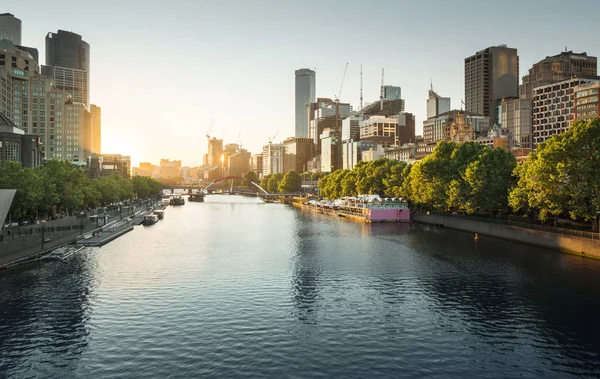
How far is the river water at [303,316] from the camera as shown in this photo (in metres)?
31.3

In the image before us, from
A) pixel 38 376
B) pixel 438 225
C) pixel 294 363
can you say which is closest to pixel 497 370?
pixel 294 363

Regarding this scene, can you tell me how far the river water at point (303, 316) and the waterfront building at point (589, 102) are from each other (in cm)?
14900

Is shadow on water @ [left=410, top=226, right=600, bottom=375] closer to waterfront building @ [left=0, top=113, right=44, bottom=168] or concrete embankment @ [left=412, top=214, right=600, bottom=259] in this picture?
concrete embankment @ [left=412, top=214, right=600, bottom=259]

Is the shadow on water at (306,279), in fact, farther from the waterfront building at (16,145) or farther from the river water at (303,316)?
the waterfront building at (16,145)

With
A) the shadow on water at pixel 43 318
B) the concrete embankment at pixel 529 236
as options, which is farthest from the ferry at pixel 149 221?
the concrete embankment at pixel 529 236

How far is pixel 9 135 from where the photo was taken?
13750 cm

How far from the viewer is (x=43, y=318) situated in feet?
132

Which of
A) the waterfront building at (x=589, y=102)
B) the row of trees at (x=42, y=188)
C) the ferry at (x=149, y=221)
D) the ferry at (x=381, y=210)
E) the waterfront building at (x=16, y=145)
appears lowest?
the ferry at (x=149, y=221)

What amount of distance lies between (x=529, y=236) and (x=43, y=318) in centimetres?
7205

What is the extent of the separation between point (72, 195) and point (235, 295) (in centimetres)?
6558

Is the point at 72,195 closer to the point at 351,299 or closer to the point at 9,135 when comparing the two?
the point at 9,135

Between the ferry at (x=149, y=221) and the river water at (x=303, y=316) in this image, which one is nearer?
the river water at (x=303, y=316)

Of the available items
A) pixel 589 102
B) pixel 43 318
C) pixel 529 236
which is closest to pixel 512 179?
pixel 529 236

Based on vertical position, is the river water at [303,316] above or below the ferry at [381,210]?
below
